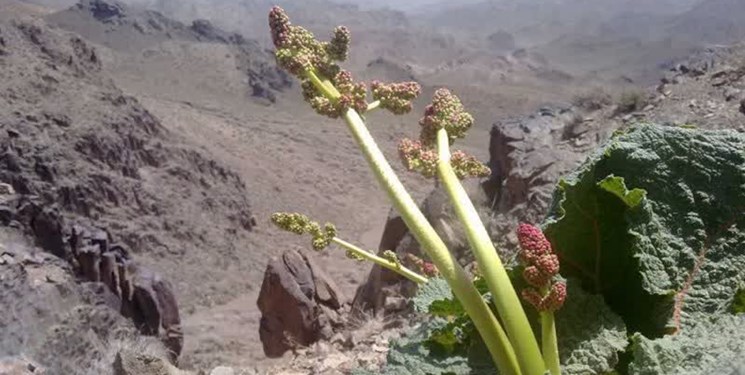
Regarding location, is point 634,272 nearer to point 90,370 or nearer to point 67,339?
point 90,370

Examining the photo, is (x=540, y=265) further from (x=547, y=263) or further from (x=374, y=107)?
(x=374, y=107)

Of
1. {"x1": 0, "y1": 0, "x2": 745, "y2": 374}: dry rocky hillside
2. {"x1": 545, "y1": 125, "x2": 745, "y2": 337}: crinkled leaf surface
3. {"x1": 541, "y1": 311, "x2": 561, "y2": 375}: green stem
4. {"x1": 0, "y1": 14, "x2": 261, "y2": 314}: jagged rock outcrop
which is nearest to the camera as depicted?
{"x1": 541, "y1": 311, "x2": 561, "y2": 375}: green stem

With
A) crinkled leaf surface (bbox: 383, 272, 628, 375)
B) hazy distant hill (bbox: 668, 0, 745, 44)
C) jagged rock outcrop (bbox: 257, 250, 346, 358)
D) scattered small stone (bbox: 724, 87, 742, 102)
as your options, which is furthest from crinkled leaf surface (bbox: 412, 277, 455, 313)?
hazy distant hill (bbox: 668, 0, 745, 44)

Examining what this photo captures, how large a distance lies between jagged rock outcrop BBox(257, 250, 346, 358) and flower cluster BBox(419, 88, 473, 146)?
730 centimetres

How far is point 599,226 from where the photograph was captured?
196 cm

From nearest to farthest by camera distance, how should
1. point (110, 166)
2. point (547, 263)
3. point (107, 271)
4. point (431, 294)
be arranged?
point (547, 263) → point (431, 294) → point (107, 271) → point (110, 166)

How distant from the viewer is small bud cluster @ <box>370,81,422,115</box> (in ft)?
6.49

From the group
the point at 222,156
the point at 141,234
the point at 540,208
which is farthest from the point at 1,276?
the point at 222,156

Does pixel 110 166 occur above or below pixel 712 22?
below

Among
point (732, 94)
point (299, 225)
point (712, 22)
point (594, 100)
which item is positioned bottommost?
point (594, 100)

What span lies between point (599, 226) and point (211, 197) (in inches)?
964

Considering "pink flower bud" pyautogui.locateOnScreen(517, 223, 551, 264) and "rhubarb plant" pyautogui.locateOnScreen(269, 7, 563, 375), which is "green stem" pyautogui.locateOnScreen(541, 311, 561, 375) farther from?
"pink flower bud" pyautogui.locateOnScreen(517, 223, 551, 264)

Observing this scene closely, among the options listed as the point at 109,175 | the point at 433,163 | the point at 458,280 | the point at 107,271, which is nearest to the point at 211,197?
the point at 109,175

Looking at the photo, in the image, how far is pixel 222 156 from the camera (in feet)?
101
